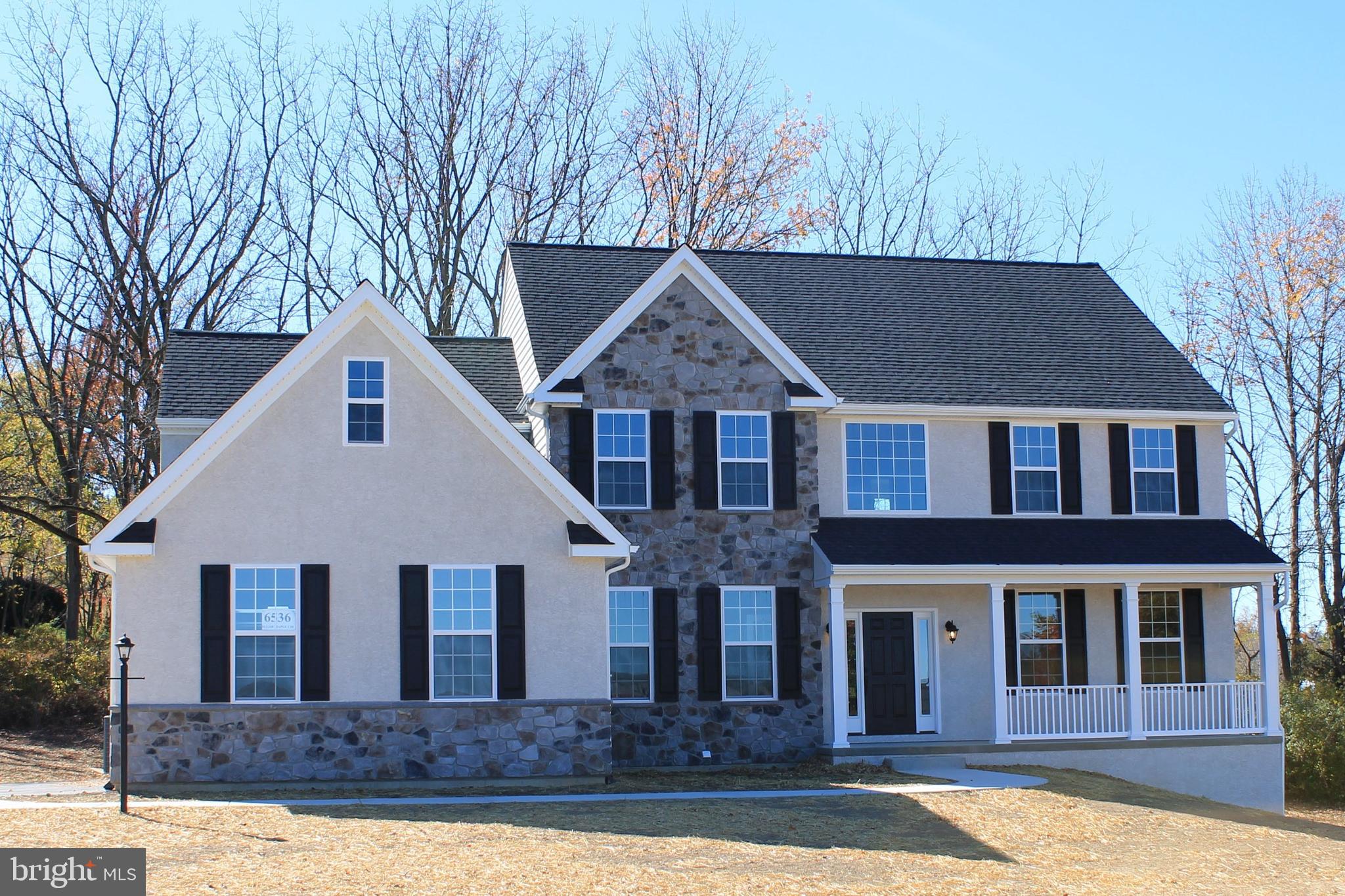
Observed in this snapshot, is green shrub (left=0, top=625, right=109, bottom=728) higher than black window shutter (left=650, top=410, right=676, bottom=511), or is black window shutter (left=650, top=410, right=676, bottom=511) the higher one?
black window shutter (left=650, top=410, right=676, bottom=511)

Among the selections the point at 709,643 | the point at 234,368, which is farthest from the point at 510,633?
the point at 234,368

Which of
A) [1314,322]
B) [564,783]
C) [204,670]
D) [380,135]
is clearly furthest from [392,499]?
[1314,322]

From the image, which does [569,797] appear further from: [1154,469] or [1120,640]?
[1154,469]

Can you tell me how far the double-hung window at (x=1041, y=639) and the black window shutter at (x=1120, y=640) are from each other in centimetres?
88

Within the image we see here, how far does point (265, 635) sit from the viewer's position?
16281 mm

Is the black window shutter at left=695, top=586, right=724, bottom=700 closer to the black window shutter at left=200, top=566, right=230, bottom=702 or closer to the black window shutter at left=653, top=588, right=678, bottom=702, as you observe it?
the black window shutter at left=653, top=588, right=678, bottom=702

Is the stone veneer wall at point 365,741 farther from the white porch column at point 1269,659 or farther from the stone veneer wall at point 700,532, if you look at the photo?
the white porch column at point 1269,659

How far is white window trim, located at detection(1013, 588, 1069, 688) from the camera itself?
21.3 metres

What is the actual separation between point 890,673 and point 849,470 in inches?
128

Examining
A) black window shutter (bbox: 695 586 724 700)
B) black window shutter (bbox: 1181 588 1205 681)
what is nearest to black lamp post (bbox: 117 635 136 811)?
black window shutter (bbox: 695 586 724 700)

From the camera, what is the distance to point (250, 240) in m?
32.8

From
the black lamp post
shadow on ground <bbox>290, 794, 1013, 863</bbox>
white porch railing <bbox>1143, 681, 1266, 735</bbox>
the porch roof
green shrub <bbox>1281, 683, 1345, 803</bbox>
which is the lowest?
green shrub <bbox>1281, 683, 1345, 803</bbox>

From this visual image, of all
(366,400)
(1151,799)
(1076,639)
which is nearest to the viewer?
(366,400)

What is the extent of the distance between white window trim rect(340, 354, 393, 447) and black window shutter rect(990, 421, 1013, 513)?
9.94 metres
